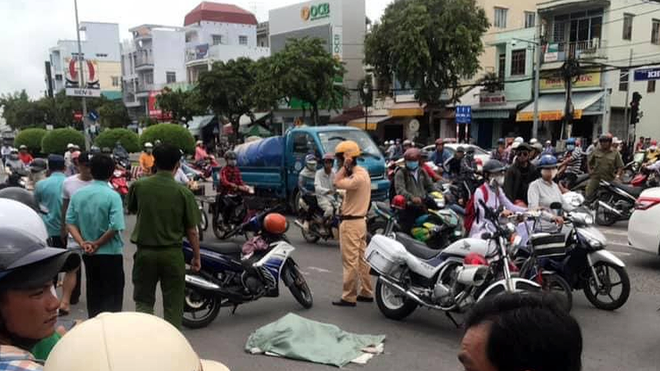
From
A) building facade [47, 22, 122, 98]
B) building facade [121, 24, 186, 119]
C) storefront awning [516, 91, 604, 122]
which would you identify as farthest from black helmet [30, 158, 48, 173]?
building facade [47, 22, 122, 98]

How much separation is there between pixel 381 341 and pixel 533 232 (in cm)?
186

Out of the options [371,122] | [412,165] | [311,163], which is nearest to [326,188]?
[311,163]

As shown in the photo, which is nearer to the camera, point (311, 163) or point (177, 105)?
point (311, 163)

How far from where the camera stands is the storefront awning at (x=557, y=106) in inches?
1006

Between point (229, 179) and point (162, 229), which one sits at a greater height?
point (162, 229)

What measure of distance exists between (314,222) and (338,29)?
111 ft

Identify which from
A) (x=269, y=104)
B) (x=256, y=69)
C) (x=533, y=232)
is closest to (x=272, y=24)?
(x=256, y=69)

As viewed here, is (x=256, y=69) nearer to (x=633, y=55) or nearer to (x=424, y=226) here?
(x=633, y=55)

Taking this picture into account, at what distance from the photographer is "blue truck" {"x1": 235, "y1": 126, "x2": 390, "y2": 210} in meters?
11.2

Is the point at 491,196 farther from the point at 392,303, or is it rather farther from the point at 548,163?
the point at 392,303

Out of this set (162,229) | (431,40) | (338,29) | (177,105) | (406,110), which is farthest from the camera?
(177,105)

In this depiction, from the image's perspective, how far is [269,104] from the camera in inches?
1326

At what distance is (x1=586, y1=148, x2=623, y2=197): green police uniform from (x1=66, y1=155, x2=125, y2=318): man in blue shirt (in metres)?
8.92

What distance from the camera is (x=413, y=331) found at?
5.11 meters
